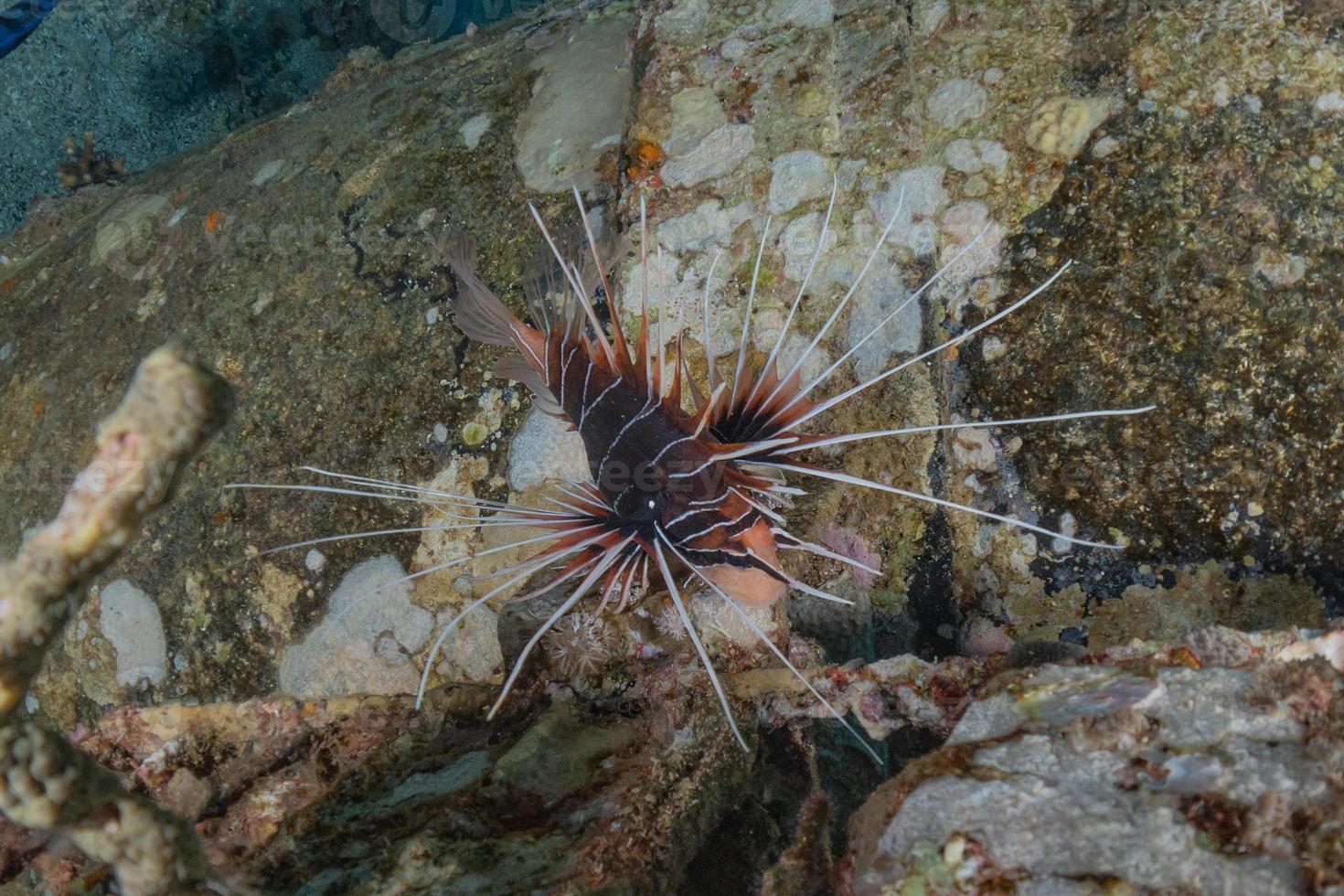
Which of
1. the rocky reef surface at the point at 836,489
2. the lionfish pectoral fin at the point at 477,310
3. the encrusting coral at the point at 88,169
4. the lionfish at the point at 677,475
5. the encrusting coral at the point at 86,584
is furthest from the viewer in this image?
the encrusting coral at the point at 88,169

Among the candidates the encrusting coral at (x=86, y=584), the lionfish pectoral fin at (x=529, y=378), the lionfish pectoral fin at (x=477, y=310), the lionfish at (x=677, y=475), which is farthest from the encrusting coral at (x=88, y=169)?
the encrusting coral at (x=86, y=584)

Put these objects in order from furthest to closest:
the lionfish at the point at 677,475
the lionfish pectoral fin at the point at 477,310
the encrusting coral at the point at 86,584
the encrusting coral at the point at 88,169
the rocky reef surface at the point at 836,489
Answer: the encrusting coral at the point at 88,169
the lionfish pectoral fin at the point at 477,310
the lionfish at the point at 677,475
the rocky reef surface at the point at 836,489
the encrusting coral at the point at 86,584

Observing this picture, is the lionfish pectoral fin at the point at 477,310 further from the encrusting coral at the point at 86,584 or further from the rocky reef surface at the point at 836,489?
the encrusting coral at the point at 86,584

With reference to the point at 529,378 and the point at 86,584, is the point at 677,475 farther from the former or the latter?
the point at 86,584

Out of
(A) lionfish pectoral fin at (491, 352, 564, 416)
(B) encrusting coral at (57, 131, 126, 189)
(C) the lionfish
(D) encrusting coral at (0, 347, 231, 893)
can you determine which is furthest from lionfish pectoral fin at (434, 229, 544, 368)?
(B) encrusting coral at (57, 131, 126, 189)

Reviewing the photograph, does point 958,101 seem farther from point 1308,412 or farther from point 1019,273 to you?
point 1308,412

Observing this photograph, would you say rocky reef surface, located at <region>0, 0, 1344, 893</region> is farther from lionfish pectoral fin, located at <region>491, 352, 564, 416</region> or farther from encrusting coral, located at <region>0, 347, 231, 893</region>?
encrusting coral, located at <region>0, 347, 231, 893</region>
